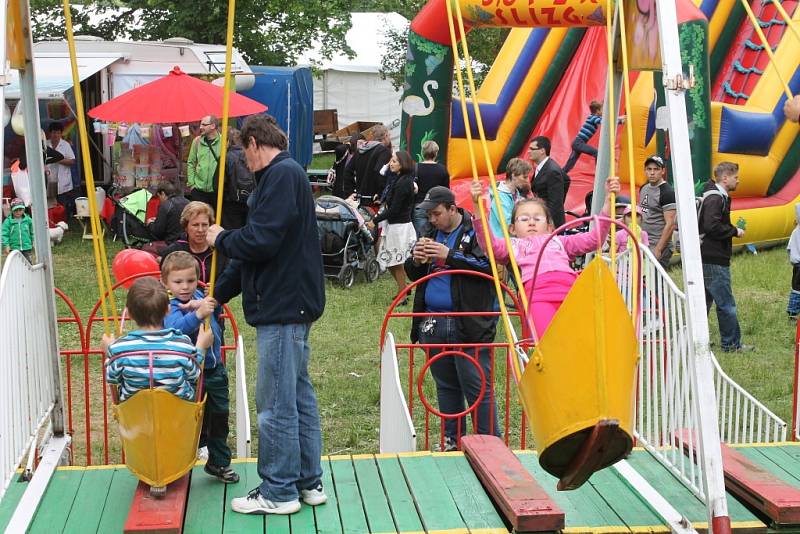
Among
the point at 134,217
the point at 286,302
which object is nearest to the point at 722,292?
the point at 286,302

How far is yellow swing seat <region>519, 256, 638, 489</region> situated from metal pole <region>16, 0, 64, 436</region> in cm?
258

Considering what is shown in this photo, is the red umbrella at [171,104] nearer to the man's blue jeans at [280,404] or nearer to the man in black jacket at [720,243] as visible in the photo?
the man in black jacket at [720,243]

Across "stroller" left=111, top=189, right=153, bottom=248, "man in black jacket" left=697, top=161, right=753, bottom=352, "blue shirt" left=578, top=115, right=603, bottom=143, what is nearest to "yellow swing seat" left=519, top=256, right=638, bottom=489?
"man in black jacket" left=697, top=161, right=753, bottom=352

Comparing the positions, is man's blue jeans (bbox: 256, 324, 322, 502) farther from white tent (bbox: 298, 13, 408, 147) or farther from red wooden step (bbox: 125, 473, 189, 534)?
white tent (bbox: 298, 13, 408, 147)

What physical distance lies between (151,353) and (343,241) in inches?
287

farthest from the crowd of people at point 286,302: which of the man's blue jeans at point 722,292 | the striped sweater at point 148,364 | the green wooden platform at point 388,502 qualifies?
the man's blue jeans at point 722,292

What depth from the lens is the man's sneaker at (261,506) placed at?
4.32 m

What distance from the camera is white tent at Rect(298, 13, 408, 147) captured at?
2617 centimetres

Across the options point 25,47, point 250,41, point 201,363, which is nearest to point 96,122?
point 250,41

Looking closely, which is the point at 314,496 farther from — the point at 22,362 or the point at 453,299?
the point at 453,299

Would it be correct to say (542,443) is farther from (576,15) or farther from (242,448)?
(576,15)

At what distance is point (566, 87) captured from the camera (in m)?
15.0

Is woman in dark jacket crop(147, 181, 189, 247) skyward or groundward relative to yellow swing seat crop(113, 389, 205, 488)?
groundward

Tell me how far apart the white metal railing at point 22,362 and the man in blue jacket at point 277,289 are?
89cm
